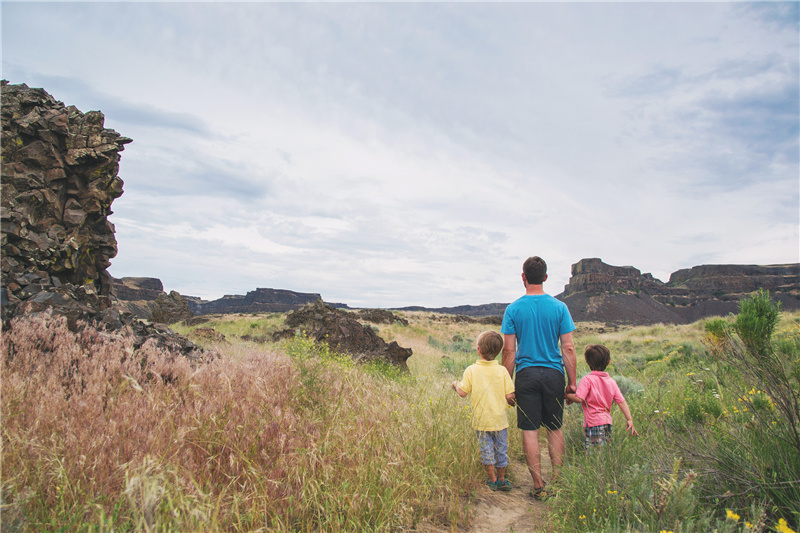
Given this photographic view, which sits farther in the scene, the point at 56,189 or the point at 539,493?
the point at 56,189

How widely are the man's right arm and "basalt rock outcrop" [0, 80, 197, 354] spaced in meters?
5.24

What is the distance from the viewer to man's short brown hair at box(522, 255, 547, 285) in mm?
4211

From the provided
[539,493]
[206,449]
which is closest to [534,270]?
[539,493]

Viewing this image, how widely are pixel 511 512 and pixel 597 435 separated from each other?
3.99 ft

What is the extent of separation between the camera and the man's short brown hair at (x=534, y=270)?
4.21m

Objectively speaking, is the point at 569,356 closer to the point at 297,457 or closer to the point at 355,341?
the point at 297,457

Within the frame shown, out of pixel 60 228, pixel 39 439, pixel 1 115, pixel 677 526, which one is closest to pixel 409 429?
pixel 677 526

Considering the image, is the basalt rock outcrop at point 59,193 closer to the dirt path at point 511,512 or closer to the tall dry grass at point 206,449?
the tall dry grass at point 206,449

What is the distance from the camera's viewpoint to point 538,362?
4.00 m

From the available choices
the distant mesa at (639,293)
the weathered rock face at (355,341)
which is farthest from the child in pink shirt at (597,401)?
the distant mesa at (639,293)

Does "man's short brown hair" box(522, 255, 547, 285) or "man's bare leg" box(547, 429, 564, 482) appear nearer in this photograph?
"man's bare leg" box(547, 429, 564, 482)

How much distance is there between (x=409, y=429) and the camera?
3.92 m

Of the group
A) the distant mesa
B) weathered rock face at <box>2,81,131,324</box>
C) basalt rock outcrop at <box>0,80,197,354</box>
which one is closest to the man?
basalt rock outcrop at <box>0,80,197,354</box>

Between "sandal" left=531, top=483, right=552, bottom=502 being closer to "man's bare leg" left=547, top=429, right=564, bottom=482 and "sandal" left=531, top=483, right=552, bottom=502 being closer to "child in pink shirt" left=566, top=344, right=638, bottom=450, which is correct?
"man's bare leg" left=547, top=429, right=564, bottom=482
